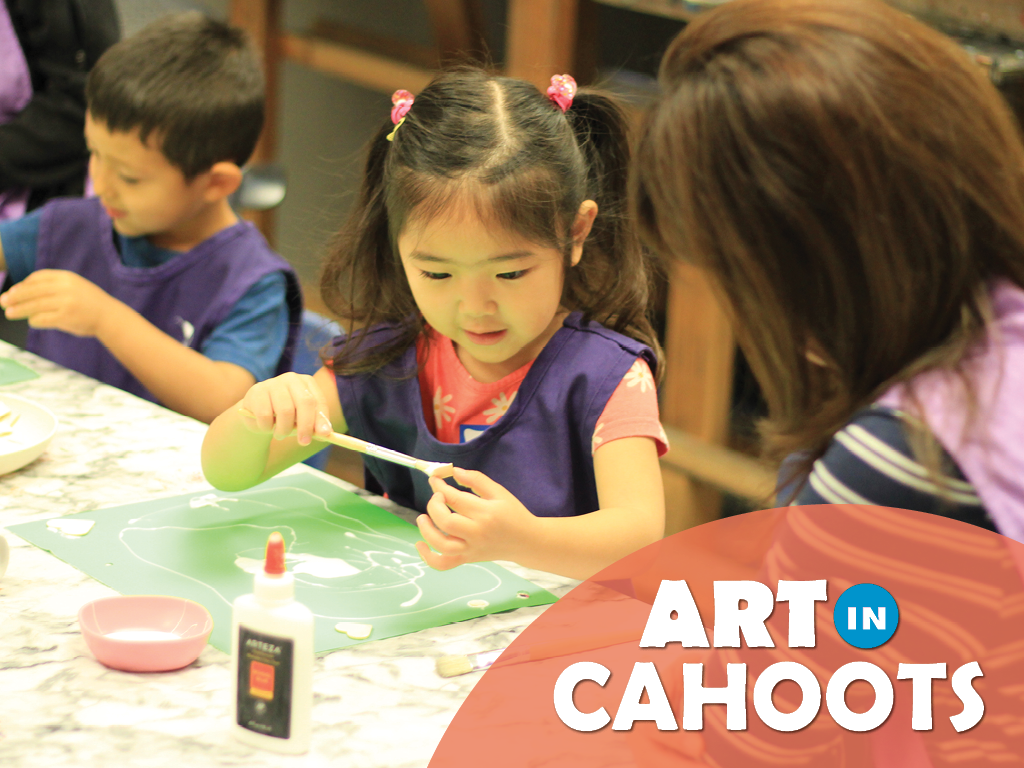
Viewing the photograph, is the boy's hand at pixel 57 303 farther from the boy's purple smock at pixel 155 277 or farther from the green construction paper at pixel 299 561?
the green construction paper at pixel 299 561

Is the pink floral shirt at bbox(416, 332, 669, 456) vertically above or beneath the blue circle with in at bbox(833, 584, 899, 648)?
beneath

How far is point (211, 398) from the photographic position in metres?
1.51

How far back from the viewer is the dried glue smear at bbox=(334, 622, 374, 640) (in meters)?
0.84

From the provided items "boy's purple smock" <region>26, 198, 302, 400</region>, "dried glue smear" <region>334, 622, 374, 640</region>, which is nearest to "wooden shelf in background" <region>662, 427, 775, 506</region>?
"boy's purple smock" <region>26, 198, 302, 400</region>

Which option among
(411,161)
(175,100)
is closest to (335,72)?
(175,100)

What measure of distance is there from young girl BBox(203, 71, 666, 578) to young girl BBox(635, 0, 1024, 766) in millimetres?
326

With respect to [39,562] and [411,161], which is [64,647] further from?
[411,161]

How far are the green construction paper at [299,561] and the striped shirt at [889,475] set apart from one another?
348 mm

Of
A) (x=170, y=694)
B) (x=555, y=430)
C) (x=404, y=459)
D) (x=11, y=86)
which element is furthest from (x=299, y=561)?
(x=11, y=86)

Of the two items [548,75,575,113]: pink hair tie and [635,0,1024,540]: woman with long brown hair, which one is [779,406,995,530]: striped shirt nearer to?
[635,0,1024,540]: woman with long brown hair

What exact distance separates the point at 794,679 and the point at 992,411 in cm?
21

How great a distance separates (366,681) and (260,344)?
3.00 ft

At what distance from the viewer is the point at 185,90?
1608 mm

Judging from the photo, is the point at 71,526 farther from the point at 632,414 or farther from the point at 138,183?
the point at 138,183
